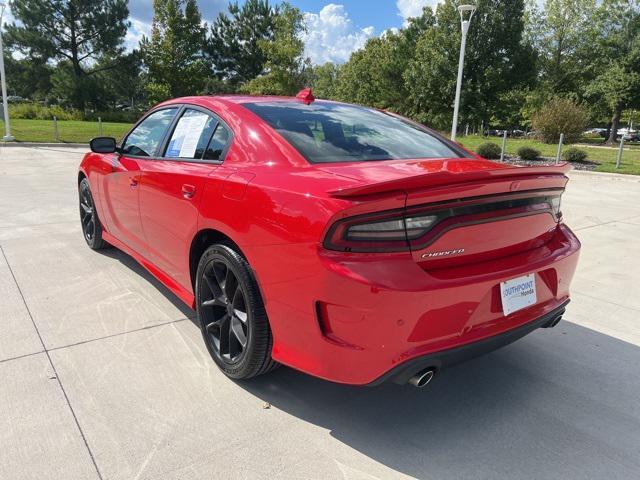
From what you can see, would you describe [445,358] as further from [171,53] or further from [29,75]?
[29,75]

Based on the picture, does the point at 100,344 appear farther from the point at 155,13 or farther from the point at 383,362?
the point at 155,13

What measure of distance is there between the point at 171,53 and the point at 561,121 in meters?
30.8

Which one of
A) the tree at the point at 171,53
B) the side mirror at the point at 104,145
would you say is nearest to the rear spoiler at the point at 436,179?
the side mirror at the point at 104,145

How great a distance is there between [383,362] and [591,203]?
27.3 feet

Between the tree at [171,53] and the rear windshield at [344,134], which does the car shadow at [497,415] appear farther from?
the tree at [171,53]

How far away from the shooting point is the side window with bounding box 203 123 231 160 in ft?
9.13

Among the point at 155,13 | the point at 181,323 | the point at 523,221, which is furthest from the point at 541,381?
the point at 155,13

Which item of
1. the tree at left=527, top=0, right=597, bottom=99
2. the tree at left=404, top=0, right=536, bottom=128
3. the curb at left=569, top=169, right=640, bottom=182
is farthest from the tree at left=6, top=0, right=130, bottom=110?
the curb at left=569, top=169, right=640, bottom=182

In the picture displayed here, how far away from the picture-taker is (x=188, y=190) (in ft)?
9.18

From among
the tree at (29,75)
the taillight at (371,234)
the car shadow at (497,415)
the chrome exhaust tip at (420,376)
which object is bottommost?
the car shadow at (497,415)

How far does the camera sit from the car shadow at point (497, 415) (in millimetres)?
2129

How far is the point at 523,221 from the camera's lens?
2.32 meters

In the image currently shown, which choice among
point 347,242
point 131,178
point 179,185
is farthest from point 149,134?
point 347,242

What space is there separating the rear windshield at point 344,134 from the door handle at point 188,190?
0.56m
